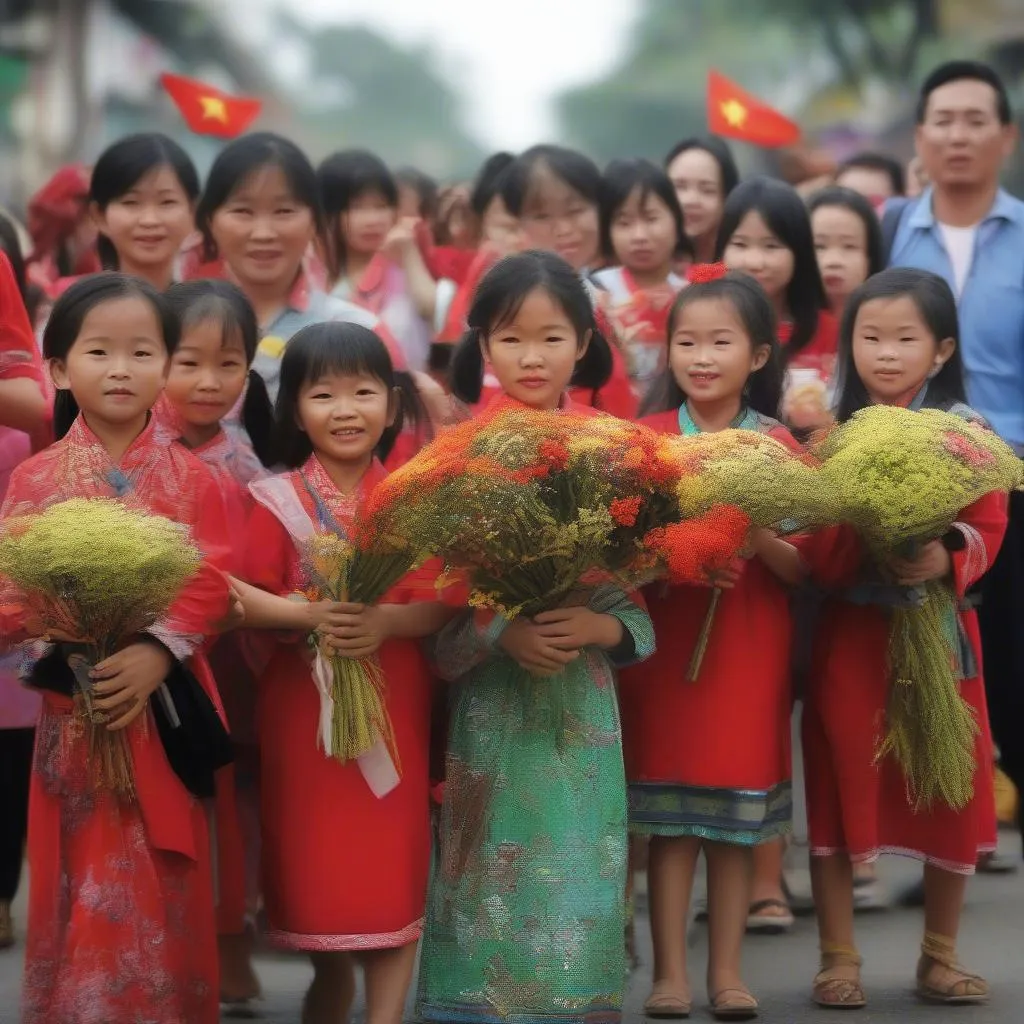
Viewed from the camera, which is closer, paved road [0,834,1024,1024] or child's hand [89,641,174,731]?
child's hand [89,641,174,731]

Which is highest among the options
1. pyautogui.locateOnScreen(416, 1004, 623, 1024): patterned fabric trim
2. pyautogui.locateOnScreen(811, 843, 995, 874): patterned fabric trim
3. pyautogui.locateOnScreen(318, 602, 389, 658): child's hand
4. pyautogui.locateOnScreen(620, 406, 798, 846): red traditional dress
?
pyautogui.locateOnScreen(318, 602, 389, 658): child's hand

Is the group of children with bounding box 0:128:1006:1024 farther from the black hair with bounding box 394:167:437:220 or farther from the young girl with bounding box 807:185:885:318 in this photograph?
the black hair with bounding box 394:167:437:220

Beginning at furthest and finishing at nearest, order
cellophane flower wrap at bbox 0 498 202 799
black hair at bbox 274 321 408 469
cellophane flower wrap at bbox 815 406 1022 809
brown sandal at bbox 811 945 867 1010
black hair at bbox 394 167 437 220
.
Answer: black hair at bbox 394 167 437 220 < brown sandal at bbox 811 945 867 1010 < black hair at bbox 274 321 408 469 < cellophane flower wrap at bbox 815 406 1022 809 < cellophane flower wrap at bbox 0 498 202 799

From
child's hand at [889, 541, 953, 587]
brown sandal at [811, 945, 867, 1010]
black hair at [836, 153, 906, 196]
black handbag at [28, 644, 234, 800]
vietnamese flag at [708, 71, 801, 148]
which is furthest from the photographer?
black hair at [836, 153, 906, 196]

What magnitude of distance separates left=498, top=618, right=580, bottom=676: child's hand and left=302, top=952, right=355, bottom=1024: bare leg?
0.87 m

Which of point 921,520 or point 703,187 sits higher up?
point 703,187

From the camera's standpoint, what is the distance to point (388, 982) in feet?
15.3

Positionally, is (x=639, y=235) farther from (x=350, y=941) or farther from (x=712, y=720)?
(x=350, y=941)

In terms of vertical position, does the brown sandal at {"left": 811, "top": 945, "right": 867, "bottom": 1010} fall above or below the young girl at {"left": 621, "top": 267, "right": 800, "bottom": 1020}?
below

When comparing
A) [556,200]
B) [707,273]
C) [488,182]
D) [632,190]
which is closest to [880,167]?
[488,182]

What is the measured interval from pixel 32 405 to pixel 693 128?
1143 inches

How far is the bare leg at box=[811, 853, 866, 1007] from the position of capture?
525 cm

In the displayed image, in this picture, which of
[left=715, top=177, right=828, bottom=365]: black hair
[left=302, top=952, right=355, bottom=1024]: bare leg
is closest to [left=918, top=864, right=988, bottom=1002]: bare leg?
[left=302, top=952, right=355, bottom=1024]: bare leg

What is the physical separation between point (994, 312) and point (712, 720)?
207cm
